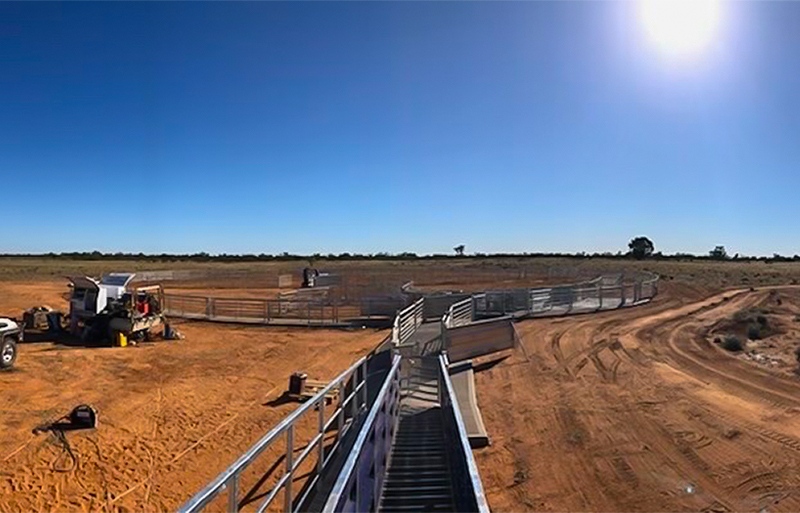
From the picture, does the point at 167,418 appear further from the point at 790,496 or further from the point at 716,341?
the point at 716,341

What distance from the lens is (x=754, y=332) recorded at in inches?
862

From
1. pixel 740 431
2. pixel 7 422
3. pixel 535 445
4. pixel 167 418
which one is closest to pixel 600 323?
pixel 740 431

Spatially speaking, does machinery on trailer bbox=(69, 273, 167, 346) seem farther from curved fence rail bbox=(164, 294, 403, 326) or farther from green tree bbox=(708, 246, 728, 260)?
green tree bbox=(708, 246, 728, 260)

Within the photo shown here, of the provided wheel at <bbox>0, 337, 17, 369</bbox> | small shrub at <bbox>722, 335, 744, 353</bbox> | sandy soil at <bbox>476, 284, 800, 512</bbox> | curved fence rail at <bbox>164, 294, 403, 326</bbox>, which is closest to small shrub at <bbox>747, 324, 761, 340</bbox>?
sandy soil at <bbox>476, 284, 800, 512</bbox>

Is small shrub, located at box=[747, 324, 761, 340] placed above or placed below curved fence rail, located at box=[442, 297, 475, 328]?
below

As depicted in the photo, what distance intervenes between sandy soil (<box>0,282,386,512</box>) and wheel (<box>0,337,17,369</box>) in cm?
47

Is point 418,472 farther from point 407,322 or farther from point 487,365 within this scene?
point 407,322

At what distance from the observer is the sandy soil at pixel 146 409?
28.7ft

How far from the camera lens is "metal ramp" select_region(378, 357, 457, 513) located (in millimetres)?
6625

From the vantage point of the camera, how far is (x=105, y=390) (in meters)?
14.4

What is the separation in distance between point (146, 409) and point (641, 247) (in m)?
152

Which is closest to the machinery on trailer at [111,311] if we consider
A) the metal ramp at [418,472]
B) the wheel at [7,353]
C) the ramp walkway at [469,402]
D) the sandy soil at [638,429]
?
the wheel at [7,353]

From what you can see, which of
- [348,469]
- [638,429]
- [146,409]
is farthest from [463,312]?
[348,469]

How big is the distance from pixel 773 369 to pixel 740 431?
7.10 metres
